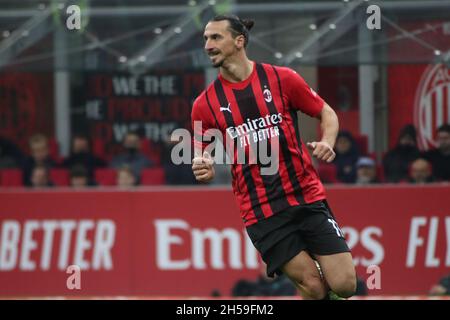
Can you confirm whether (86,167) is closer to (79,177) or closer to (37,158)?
(79,177)

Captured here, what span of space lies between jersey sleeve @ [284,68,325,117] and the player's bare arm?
0.05 meters

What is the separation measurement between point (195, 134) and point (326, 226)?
2.96 ft

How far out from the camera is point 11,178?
12914mm

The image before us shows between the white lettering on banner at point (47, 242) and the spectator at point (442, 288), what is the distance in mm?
2971

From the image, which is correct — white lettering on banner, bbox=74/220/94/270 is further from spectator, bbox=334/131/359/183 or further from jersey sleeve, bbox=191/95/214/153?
jersey sleeve, bbox=191/95/214/153

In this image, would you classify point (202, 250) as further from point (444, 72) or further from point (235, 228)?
point (444, 72)

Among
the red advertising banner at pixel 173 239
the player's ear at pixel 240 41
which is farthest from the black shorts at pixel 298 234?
the red advertising banner at pixel 173 239

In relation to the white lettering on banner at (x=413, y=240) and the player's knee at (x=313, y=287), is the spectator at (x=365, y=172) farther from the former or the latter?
the player's knee at (x=313, y=287)

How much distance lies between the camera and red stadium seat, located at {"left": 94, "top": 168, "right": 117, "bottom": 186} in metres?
12.6

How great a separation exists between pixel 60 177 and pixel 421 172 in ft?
11.1

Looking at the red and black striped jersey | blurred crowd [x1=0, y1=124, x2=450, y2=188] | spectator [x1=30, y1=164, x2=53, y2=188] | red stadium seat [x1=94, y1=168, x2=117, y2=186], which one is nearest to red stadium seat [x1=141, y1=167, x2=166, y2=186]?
blurred crowd [x1=0, y1=124, x2=450, y2=188]

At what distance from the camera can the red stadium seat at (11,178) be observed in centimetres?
1288

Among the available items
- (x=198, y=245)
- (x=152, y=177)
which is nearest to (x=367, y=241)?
(x=198, y=245)
